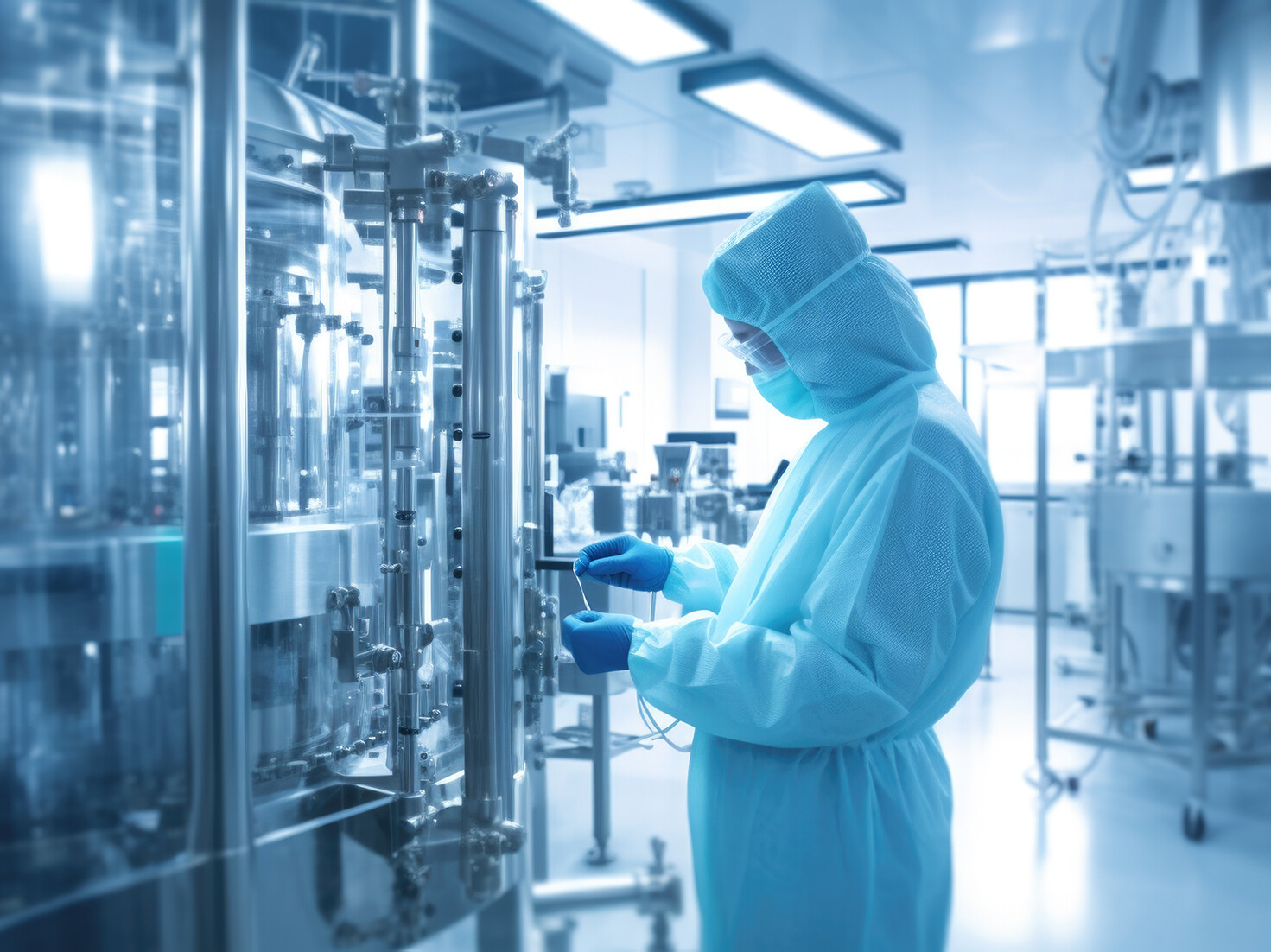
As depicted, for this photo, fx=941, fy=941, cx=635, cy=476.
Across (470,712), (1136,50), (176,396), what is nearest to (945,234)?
(1136,50)

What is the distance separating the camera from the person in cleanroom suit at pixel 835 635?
38.3 inches

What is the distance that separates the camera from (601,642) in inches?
44.9

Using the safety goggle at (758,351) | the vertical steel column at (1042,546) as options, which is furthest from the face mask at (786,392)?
the vertical steel column at (1042,546)

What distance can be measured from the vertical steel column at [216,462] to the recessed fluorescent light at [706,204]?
3207 millimetres

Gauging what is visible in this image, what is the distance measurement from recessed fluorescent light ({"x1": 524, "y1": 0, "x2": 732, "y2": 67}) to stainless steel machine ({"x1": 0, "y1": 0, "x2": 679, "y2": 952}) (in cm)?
84

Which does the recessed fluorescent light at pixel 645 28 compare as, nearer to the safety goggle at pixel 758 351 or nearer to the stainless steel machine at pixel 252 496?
the stainless steel machine at pixel 252 496

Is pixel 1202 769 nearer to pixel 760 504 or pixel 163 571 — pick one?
pixel 760 504

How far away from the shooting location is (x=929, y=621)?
3.19 ft

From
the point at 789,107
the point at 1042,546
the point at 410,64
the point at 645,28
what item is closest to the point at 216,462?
the point at 410,64

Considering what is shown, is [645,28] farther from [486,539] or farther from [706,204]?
[706,204]

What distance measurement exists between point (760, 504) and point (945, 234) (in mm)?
1982

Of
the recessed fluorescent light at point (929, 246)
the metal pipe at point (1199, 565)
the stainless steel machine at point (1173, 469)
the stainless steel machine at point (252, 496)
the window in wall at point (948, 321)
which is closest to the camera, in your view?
the stainless steel machine at point (252, 496)

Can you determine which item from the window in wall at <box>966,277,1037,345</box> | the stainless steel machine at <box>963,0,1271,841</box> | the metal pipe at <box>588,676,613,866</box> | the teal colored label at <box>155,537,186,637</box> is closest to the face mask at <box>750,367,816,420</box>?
the teal colored label at <box>155,537,186,637</box>

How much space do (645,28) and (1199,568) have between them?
2281 mm
